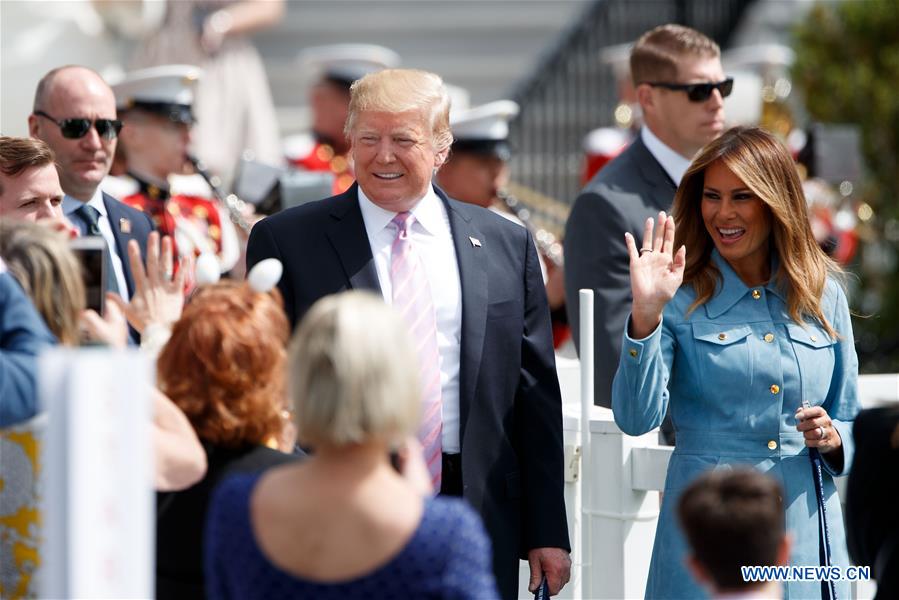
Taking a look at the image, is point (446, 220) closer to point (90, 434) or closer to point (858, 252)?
point (90, 434)

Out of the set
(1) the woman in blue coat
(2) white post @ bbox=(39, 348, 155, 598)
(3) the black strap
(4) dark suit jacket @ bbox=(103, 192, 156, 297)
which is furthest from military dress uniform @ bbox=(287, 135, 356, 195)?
(2) white post @ bbox=(39, 348, 155, 598)

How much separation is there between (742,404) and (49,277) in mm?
1826

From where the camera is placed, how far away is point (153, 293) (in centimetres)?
363

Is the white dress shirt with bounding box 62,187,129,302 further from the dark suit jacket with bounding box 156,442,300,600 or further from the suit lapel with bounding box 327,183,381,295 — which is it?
the dark suit jacket with bounding box 156,442,300,600

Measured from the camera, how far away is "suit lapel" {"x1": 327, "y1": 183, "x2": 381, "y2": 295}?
3.89 meters

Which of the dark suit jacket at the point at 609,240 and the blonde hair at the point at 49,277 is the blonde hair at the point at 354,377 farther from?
the dark suit jacket at the point at 609,240

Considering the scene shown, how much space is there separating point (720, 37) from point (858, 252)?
2496 millimetres

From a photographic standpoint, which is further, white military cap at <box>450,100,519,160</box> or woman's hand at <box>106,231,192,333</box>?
white military cap at <box>450,100,519,160</box>

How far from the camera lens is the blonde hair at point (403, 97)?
12.9 feet

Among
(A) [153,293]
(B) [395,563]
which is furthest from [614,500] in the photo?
(B) [395,563]

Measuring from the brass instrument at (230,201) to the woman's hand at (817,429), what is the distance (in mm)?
2883

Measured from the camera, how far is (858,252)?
10875 mm

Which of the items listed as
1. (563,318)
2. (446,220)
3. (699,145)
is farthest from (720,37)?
(446,220)

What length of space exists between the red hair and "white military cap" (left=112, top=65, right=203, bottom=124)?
11.6 ft
